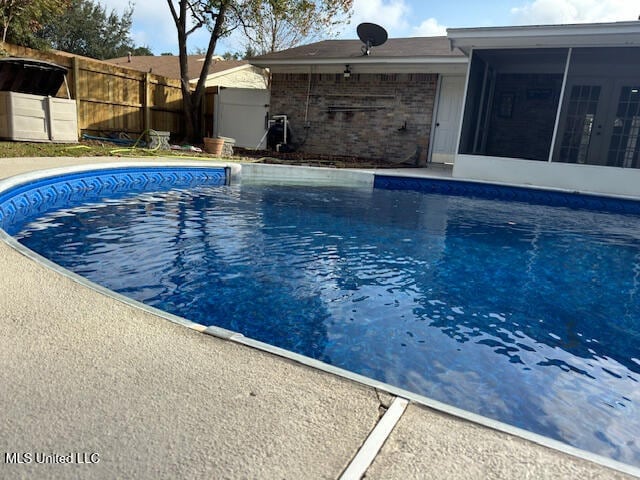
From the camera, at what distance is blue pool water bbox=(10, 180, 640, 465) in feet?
Result: 7.27

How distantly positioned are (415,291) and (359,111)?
968 centimetres

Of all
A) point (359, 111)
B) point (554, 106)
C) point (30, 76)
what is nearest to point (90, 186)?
point (30, 76)

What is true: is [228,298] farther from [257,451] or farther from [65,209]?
[65,209]

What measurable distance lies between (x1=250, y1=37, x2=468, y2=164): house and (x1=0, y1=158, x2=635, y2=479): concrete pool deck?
1035 cm

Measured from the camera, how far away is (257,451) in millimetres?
1188

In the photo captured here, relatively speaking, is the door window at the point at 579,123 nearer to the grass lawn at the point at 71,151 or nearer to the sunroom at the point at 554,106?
the sunroom at the point at 554,106

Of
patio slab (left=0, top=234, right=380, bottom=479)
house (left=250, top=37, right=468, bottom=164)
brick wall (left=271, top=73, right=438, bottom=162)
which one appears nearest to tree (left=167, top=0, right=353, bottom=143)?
house (left=250, top=37, right=468, bottom=164)

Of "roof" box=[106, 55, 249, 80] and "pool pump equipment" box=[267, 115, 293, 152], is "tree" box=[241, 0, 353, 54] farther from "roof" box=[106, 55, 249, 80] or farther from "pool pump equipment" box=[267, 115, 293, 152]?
"pool pump equipment" box=[267, 115, 293, 152]

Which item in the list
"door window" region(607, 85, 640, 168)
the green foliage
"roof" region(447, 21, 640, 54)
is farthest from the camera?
the green foliage

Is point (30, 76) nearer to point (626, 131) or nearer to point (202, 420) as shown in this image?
point (202, 420)

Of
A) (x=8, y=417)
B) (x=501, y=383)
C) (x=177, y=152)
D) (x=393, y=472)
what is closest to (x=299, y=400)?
(x=393, y=472)

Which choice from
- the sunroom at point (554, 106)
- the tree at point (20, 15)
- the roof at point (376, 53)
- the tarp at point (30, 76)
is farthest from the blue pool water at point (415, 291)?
the tree at point (20, 15)

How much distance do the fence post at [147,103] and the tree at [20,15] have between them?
2.87 metres

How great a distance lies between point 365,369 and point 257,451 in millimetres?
1177
